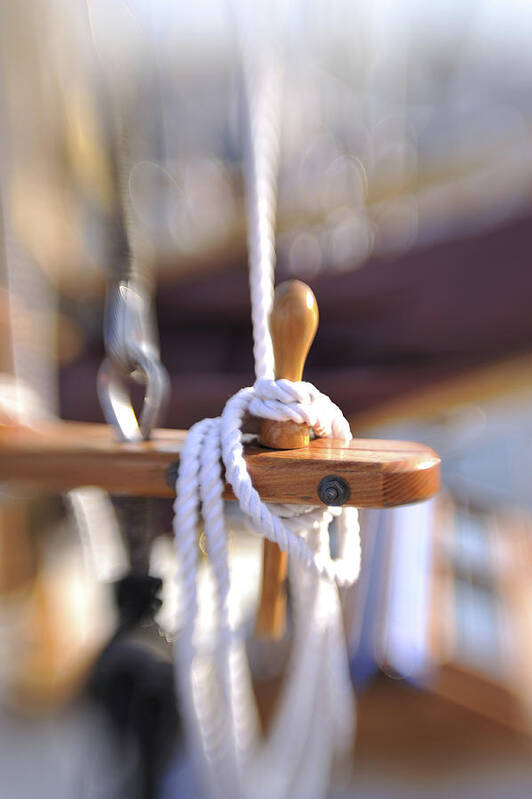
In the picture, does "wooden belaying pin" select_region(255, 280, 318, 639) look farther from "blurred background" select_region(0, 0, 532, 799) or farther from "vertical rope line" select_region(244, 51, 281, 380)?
"blurred background" select_region(0, 0, 532, 799)

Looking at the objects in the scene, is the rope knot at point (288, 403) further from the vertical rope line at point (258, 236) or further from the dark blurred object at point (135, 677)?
the dark blurred object at point (135, 677)

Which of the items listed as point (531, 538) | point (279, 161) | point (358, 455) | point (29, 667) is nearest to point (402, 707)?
point (358, 455)

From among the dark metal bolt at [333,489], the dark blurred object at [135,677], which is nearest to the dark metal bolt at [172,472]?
the dark metal bolt at [333,489]

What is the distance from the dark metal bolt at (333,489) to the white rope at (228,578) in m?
0.03

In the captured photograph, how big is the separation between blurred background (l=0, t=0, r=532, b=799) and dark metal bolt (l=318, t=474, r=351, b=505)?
0.25 m

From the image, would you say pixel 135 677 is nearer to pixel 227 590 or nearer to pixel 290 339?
pixel 227 590

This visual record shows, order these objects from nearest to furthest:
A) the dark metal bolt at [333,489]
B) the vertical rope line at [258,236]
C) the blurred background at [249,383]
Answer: the dark metal bolt at [333,489] < the vertical rope line at [258,236] < the blurred background at [249,383]

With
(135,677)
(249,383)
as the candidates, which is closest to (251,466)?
(135,677)

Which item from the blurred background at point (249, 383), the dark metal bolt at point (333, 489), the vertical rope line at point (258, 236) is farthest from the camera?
the blurred background at point (249, 383)

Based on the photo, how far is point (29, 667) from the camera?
33.2 inches

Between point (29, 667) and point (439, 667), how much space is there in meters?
0.66

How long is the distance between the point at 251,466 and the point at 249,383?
624 millimetres

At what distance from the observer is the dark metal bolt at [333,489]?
0.33m

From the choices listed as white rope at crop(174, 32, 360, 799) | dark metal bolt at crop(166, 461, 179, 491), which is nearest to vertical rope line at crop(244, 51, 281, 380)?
white rope at crop(174, 32, 360, 799)
